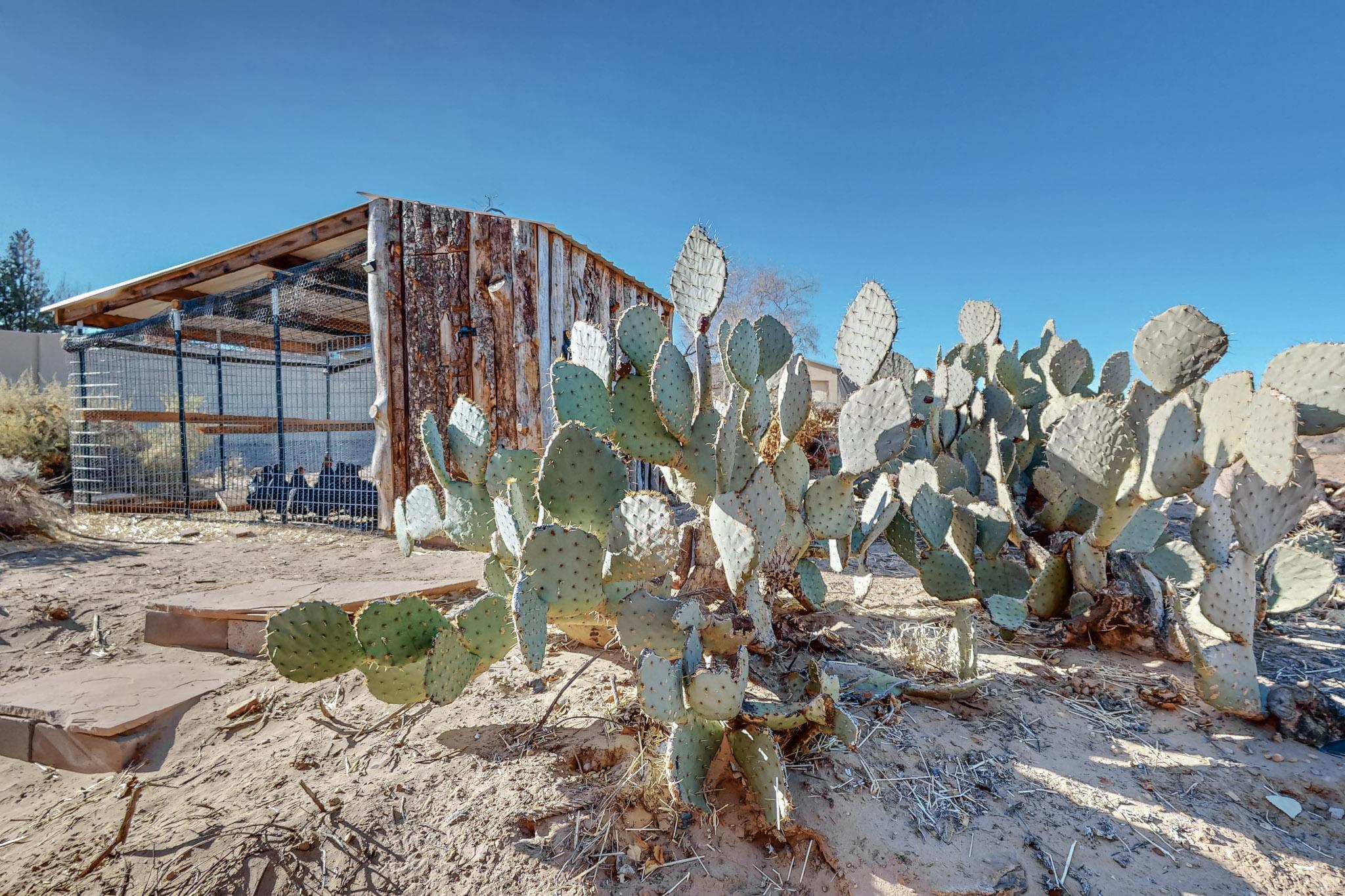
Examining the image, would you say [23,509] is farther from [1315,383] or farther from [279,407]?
[1315,383]

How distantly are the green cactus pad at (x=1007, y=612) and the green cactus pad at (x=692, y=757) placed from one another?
135 cm

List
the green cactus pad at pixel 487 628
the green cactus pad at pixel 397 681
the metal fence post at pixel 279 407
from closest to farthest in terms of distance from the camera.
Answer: the green cactus pad at pixel 397 681, the green cactus pad at pixel 487 628, the metal fence post at pixel 279 407

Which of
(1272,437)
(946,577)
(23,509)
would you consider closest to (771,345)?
(946,577)

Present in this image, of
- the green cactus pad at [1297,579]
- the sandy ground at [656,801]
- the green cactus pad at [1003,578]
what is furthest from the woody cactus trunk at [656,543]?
the green cactus pad at [1297,579]

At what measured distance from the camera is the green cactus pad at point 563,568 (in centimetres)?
160

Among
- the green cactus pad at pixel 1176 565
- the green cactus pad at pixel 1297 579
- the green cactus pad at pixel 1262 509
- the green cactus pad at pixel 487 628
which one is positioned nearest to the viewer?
the green cactus pad at pixel 487 628

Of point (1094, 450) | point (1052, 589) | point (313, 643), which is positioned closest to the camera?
point (313, 643)

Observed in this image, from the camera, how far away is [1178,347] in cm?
220

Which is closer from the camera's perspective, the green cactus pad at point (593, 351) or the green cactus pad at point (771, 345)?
the green cactus pad at point (593, 351)

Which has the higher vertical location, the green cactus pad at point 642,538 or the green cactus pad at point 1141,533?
the green cactus pad at point 642,538

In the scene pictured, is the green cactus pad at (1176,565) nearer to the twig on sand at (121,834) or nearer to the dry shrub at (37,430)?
the twig on sand at (121,834)

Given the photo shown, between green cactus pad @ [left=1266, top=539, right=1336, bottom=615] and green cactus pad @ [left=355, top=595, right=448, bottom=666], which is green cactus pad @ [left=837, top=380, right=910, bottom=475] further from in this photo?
green cactus pad @ [left=1266, top=539, right=1336, bottom=615]

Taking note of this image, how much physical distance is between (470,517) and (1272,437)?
264 cm

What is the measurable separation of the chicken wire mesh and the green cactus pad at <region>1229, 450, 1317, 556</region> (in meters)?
6.11
